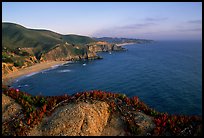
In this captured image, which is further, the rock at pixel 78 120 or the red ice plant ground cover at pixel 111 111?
the rock at pixel 78 120

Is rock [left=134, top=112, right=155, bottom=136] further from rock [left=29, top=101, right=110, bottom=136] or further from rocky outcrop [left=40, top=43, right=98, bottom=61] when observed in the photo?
rocky outcrop [left=40, top=43, right=98, bottom=61]

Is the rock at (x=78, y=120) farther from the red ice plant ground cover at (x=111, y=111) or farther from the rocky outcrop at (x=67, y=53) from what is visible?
the rocky outcrop at (x=67, y=53)

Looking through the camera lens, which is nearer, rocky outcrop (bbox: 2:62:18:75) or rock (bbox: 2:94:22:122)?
rock (bbox: 2:94:22:122)

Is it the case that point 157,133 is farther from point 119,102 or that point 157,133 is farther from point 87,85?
point 87,85

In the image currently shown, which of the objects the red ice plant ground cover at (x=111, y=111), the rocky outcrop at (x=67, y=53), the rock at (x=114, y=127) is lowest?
the rocky outcrop at (x=67, y=53)

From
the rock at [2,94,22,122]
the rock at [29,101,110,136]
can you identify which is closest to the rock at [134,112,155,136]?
the rock at [29,101,110,136]

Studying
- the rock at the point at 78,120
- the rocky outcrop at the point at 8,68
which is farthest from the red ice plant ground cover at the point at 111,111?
the rocky outcrop at the point at 8,68

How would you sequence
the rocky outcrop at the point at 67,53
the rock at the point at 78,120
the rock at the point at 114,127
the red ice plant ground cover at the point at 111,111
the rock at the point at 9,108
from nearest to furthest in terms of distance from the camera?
the red ice plant ground cover at the point at 111,111 → the rock at the point at 78,120 → the rock at the point at 114,127 → the rock at the point at 9,108 → the rocky outcrop at the point at 67,53

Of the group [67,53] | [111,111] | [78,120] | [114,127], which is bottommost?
[67,53]

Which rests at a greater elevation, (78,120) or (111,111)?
(111,111)

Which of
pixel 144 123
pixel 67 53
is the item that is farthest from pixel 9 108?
pixel 67 53

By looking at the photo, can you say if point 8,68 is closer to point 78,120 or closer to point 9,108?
point 9,108

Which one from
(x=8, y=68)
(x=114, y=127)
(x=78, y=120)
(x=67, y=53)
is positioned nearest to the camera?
(x=78, y=120)
